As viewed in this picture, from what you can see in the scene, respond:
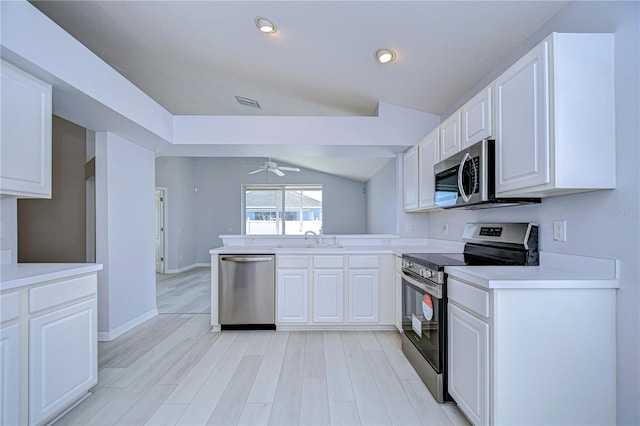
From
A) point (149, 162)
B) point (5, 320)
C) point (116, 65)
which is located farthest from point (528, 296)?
point (116, 65)

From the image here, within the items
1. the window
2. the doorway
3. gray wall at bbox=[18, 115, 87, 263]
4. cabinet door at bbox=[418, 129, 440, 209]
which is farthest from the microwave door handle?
the window

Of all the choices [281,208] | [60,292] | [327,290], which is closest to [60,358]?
[60,292]

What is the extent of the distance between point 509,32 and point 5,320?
10.6 ft

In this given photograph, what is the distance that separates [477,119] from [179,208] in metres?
6.99

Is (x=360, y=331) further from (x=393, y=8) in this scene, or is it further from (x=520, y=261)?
(x=393, y=8)

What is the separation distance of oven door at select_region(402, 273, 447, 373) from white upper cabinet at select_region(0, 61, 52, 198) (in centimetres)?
256

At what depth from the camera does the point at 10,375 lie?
4.96ft

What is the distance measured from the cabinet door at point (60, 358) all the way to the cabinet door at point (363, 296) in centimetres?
218

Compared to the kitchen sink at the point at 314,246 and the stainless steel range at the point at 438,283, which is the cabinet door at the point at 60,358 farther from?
the stainless steel range at the point at 438,283

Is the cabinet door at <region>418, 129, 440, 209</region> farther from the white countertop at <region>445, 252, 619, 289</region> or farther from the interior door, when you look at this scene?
the interior door

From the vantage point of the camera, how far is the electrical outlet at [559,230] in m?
1.74

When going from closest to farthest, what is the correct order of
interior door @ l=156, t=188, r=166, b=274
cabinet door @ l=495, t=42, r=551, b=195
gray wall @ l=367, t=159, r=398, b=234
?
1. cabinet door @ l=495, t=42, r=551, b=195
2. gray wall @ l=367, t=159, r=398, b=234
3. interior door @ l=156, t=188, r=166, b=274

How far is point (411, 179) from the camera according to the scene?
342cm

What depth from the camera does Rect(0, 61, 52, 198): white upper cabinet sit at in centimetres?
174
